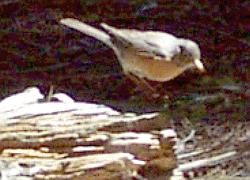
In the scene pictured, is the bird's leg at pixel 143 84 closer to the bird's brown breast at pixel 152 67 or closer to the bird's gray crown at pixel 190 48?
the bird's brown breast at pixel 152 67

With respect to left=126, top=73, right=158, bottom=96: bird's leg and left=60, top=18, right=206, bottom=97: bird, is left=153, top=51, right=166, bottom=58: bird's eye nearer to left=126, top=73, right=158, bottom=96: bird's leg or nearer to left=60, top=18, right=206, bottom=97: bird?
left=60, top=18, right=206, bottom=97: bird

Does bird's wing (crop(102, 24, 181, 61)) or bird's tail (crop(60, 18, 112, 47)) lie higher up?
bird's tail (crop(60, 18, 112, 47))

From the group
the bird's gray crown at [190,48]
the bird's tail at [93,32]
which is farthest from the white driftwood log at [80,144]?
the bird's tail at [93,32]

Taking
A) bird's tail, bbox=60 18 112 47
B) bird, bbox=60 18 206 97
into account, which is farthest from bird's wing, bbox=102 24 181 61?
bird's tail, bbox=60 18 112 47

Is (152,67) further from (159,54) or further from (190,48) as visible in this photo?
(190,48)

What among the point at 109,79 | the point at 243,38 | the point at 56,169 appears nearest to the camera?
the point at 56,169

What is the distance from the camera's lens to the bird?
3926mm

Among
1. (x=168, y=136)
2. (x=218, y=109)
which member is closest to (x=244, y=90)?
(x=218, y=109)

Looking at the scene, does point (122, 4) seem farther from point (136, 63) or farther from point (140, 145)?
point (140, 145)

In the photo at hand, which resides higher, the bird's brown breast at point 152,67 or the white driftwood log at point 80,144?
the bird's brown breast at point 152,67

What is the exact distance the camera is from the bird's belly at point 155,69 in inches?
157

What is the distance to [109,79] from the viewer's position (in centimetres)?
426

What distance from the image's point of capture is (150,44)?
3930 millimetres

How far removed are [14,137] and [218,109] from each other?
1099 millimetres
